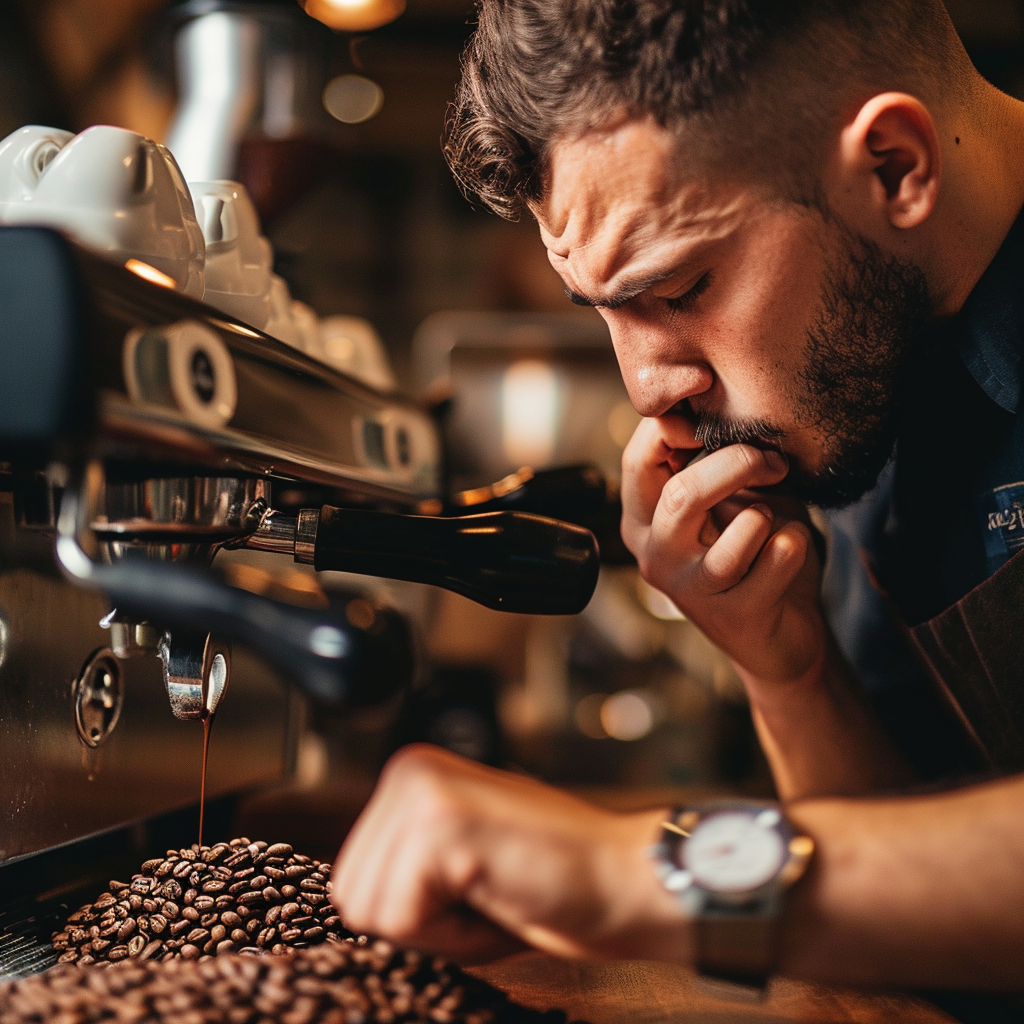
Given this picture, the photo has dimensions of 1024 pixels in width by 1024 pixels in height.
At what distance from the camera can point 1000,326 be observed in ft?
2.25

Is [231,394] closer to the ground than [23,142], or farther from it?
closer to the ground

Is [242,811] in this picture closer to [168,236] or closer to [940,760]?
[168,236]

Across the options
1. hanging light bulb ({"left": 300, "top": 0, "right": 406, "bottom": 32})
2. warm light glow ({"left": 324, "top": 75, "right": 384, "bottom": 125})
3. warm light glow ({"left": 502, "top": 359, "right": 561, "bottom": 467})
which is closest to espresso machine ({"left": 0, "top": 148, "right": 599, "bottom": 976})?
hanging light bulb ({"left": 300, "top": 0, "right": 406, "bottom": 32})

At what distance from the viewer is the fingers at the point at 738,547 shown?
69 cm

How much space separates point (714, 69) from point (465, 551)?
0.33m

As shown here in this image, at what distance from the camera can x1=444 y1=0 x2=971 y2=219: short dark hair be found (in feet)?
1.83

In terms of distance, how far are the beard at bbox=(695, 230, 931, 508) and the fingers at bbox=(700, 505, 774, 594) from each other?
2.1 inches

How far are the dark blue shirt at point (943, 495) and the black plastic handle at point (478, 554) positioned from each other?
369mm

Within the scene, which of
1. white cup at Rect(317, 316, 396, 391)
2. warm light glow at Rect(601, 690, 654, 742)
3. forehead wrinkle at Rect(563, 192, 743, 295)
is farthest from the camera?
warm light glow at Rect(601, 690, 654, 742)

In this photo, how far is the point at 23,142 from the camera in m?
0.52

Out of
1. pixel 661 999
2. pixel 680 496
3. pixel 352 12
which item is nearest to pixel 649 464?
pixel 680 496

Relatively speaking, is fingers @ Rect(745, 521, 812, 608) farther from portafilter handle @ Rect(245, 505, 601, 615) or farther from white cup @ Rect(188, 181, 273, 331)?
white cup @ Rect(188, 181, 273, 331)

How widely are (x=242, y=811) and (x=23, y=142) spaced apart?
1.88 feet

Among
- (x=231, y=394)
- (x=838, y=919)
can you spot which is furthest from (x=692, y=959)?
(x=231, y=394)
